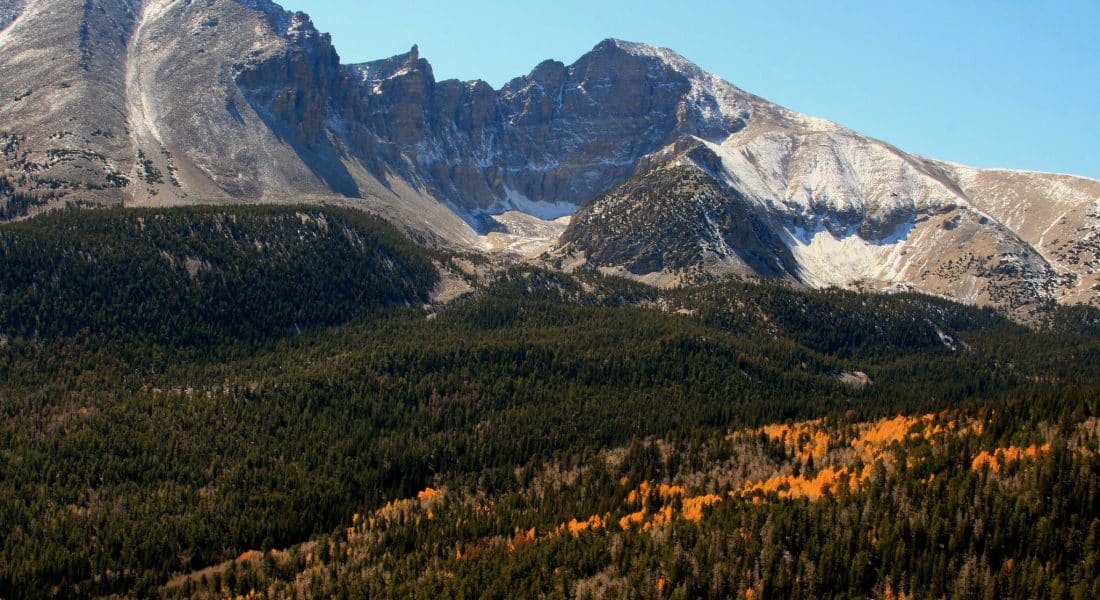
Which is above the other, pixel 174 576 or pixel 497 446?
pixel 497 446

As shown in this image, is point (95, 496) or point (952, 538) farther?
point (95, 496)

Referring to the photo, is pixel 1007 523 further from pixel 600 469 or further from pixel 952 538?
pixel 600 469

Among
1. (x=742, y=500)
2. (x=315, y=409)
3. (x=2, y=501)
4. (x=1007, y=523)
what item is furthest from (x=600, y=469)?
(x=2, y=501)

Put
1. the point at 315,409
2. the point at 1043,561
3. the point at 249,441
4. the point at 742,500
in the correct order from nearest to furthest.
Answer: the point at 1043,561 < the point at 742,500 < the point at 249,441 < the point at 315,409

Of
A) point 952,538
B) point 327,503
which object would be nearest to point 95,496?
point 327,503

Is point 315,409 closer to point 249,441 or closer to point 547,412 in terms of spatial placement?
point 249,441

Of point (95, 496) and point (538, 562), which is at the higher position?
point (538, 562)

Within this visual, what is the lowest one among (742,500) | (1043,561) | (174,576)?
(174,576)

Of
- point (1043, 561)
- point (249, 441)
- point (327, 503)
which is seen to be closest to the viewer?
point (1043, 561)

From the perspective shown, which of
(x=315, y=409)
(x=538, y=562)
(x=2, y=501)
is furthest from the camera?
(x=315, y=409)
